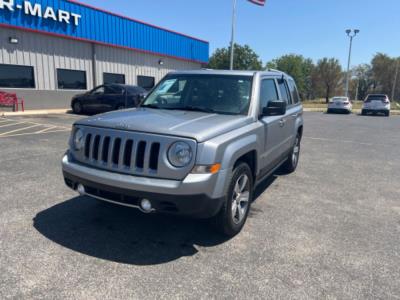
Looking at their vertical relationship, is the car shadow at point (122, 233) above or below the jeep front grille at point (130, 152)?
below

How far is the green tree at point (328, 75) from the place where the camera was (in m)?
64.6

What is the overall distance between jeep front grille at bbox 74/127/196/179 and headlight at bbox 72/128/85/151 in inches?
3.6

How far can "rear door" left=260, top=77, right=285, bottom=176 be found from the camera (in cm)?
432

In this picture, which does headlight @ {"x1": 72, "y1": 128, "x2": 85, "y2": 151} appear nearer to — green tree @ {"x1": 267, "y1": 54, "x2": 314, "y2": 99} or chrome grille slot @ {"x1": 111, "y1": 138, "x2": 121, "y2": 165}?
chrome grille slot @ {"x1": 111, "y1": 138, "x2": 121, "y2": 165}

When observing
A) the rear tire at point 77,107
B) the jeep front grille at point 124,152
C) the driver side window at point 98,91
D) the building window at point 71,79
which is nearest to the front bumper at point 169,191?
the jeep front grille at point 124,152

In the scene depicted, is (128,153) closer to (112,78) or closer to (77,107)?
(77,107)

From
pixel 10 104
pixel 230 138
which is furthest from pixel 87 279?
pixel 10 104

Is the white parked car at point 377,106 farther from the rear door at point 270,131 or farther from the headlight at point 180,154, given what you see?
the headlight at point 180,154

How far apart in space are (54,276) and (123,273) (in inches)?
23.0

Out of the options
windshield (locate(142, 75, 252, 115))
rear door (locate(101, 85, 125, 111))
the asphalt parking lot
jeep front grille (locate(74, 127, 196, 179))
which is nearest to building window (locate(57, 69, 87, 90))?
rear door (locate(101, 85, 125, 111))

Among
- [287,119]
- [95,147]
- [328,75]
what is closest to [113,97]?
[287,119]

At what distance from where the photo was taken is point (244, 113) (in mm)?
3992

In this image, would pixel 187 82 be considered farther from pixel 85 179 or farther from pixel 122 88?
pixel 122 88

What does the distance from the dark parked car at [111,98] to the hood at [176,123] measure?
1065 cm
